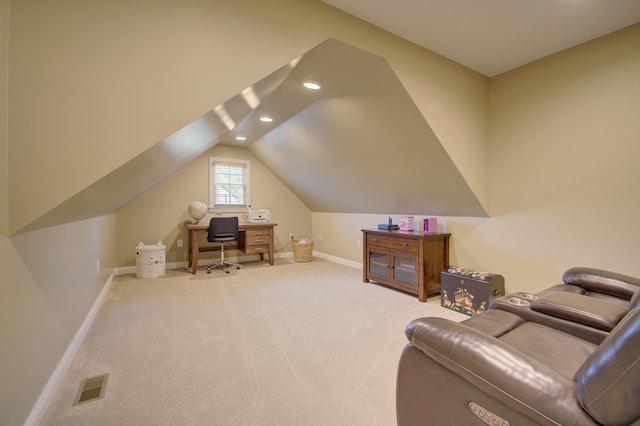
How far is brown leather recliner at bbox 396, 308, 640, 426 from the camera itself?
26.6 inches

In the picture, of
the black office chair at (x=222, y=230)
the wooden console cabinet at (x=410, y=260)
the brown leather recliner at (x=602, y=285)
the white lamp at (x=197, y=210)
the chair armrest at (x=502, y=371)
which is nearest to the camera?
the chair armrest at (x=502, y=371)

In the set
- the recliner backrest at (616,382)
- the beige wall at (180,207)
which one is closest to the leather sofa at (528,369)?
the recliner backrest at (616,382)

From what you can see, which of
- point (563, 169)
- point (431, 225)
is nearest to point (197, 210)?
point (431, 225)

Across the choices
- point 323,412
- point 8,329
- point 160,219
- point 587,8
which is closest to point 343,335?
point 323,412

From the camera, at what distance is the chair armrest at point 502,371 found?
2.48 feet

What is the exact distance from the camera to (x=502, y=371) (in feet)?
2.84

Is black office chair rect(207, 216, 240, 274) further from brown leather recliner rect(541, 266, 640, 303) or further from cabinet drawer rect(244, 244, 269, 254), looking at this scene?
brown leather recliner rect(541, 266, 640, 303)

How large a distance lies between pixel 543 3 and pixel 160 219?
548 cm

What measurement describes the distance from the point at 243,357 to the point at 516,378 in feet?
5.77

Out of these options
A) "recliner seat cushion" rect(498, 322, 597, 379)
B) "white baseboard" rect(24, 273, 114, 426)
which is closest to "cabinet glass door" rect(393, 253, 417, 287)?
"recliner seat cushion" rect(498, 322, 597, 379)

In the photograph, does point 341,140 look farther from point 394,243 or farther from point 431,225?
point 431,225

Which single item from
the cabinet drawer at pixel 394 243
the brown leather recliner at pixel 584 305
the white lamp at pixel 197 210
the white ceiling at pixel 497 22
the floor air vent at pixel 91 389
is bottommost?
the floor air vent at pixel 91 389

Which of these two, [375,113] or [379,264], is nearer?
[375,113]

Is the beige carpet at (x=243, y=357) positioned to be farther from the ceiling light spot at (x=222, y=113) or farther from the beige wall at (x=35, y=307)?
the ceiling light spot at (x=222, y=113)
